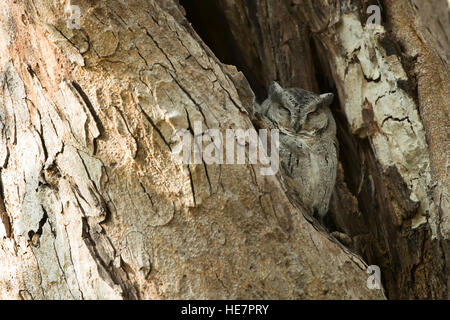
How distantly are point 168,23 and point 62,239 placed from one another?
0.76 metres

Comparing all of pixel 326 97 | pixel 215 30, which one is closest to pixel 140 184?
pixel 326 97

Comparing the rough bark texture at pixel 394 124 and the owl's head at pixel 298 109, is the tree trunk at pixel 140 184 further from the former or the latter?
the owl's head at pixel 298 109

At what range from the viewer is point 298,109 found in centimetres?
255

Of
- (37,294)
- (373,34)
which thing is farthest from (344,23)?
(37,294)

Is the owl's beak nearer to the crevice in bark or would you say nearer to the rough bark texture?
the rough bark texture

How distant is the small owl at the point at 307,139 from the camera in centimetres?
245

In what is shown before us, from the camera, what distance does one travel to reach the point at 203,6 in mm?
2812

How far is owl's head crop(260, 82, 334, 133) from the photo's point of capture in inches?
101

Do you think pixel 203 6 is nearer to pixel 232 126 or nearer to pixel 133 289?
pixel 232 126

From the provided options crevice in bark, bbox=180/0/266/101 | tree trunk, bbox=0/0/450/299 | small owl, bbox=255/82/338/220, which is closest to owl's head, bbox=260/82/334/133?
small owl, bbox=255/82/338/220

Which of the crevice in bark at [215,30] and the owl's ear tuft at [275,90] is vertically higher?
the crevice in bark at [215,30]

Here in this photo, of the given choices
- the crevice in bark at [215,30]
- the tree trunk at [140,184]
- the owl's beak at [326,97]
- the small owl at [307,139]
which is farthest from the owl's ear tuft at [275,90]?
the tree trunk at [140,184]

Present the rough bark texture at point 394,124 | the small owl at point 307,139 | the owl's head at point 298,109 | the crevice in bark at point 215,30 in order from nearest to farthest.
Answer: the rough bark texture at point 394,124 → the small owl at point 307,139 → the owl's head at point 298,109 → the crevice in bark at point 215,30

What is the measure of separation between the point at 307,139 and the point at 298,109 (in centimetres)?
13
